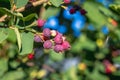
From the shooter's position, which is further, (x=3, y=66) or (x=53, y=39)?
(x=3, y=66)

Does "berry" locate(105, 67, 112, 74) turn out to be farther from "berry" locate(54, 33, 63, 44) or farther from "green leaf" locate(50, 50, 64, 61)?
"berry" locate(54, 33, 63, 44)

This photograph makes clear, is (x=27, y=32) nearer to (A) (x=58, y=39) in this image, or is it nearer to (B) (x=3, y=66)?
(A) (x=58, y=39)

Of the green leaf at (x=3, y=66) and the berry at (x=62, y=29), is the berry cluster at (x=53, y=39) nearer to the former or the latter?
the green leaf at (x=3, y=66)

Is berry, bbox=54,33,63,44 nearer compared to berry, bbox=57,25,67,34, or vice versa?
berry, bbox=54,33,63,44

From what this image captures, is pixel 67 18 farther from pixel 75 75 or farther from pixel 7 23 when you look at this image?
pixel 7 23

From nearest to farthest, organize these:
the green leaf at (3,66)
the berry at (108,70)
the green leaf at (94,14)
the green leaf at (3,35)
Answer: the green leaf at (3,35) → the green leaf at (3,66) → the berry at (108,70) → the green leaf at (94,14)

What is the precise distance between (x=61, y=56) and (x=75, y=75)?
6.8 inches

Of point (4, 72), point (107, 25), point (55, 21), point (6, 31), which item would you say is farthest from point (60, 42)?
point (55, 21)

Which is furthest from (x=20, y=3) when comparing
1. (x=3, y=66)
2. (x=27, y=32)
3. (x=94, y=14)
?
(x=94, y=14)

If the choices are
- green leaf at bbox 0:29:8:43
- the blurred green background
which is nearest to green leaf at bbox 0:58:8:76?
the blurred green background

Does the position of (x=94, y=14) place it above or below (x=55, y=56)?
above

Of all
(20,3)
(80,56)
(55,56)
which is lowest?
(80,56)

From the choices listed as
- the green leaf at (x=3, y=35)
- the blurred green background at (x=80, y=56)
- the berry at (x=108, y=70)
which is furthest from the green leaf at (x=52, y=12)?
the green leaf at (x=3, y=35)

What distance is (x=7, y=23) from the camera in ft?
4.46
